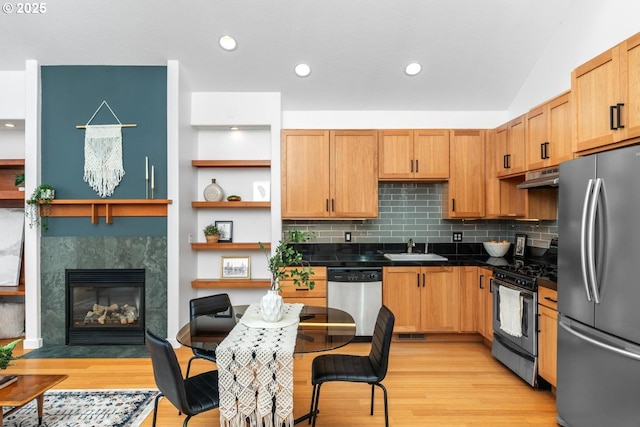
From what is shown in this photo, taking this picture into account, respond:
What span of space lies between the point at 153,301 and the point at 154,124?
6.24 feet

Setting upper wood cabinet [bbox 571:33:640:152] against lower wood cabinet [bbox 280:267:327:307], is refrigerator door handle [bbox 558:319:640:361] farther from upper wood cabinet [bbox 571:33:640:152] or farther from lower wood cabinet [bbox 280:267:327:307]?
lower wood cabinet [bbox 280:267:327:307]

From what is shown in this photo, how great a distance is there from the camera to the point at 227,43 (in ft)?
11.9

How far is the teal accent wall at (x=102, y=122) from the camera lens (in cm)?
395

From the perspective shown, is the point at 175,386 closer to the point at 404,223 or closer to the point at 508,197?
the point at 404,223

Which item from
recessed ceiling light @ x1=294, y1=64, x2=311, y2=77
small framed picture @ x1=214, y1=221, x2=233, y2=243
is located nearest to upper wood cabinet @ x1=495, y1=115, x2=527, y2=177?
recessed ceiling light @ x1=294, y1=64, x2=311, y2=77

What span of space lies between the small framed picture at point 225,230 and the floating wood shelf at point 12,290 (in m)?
2.16

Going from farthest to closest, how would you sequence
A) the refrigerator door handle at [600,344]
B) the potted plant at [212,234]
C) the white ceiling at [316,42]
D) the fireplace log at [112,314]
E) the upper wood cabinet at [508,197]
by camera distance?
the potted plant at [212,234] < the fireplace log at [112,314] < the upper wood cabinet at [508,197] < the white ceiling at [316,42] < the refrigerator door handle at [600,344]

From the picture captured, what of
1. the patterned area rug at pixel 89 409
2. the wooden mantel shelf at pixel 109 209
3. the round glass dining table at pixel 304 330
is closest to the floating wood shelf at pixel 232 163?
the wooden mantel shelf at pixel 109 209

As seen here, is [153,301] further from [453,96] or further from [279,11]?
[453,96]

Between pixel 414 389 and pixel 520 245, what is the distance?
2.17 metres

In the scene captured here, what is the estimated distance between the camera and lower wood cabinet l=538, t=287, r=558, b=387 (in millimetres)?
2664

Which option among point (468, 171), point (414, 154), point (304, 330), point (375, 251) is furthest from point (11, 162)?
point (468, 171)

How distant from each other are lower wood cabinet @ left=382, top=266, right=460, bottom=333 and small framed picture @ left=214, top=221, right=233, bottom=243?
74.7 inches

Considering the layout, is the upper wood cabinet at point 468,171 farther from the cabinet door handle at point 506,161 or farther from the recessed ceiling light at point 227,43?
the recessed ceiling light at point 227,43
